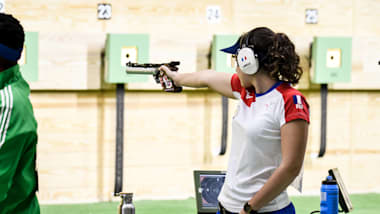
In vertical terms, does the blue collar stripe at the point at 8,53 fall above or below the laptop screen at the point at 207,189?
above

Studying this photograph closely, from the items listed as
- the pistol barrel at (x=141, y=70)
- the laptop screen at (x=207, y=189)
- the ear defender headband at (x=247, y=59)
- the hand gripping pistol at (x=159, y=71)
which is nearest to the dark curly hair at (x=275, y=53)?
the ear defender headband at (x=247, y=59)

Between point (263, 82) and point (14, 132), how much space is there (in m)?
0.79

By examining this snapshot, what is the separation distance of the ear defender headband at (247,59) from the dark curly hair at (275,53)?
2 centimetres

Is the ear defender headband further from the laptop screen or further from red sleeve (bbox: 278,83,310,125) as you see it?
the laptop screen

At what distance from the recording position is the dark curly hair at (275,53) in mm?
1809

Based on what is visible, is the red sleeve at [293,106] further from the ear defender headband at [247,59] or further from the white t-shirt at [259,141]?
the ear defender headband at [247,59]

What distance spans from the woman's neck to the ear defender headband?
28 mm

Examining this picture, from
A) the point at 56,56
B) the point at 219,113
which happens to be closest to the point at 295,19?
the point at 219,113

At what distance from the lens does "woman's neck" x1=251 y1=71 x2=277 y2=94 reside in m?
1.86

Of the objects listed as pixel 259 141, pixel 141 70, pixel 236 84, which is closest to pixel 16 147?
pixel 259 141

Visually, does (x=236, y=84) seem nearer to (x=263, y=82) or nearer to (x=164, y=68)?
(x=263, y=82)

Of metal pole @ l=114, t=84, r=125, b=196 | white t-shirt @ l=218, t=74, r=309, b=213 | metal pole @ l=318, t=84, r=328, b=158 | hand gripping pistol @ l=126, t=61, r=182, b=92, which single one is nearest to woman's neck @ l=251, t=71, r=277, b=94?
white t-shirt @ l=218, t=74, r=309, b=213

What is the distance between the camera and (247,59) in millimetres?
1813

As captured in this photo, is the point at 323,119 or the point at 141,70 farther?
the point at 323,119
